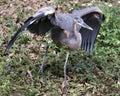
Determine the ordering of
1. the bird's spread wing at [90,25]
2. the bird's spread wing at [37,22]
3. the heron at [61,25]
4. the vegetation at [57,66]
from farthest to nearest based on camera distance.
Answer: the bird's spread wing at [90,25] → the vegetation at [57,66] → the heron at [61,25] → the bird's spread wing at [37,22]

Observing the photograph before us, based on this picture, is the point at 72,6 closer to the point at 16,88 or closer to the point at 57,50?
the point at 57,50

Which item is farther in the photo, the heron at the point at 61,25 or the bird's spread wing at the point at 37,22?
the heron at the point at 61,25

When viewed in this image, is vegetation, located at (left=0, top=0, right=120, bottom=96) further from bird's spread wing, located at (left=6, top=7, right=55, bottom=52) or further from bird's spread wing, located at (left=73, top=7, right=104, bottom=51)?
bird's spread wing, located at (left=6, top=7, right=55, bottom=52)

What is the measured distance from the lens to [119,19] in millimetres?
6871

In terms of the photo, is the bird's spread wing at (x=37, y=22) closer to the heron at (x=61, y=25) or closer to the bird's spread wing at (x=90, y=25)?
the heron at (x=61, y=25)

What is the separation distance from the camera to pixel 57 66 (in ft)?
18.4

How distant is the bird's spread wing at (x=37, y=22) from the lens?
191 inches

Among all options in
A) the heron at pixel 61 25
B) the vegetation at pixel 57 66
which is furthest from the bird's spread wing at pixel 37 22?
the vegetation at pixel 57 66

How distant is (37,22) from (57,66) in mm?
787

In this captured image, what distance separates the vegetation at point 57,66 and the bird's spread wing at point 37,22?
0.53 metres

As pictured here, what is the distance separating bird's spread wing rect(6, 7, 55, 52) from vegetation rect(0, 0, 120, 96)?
530mm

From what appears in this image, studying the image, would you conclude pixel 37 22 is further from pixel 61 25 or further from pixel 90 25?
pixel 90 25

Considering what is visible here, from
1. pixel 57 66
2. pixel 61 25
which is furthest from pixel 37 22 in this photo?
pixel 57 66

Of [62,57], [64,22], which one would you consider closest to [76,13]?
[64,22]
